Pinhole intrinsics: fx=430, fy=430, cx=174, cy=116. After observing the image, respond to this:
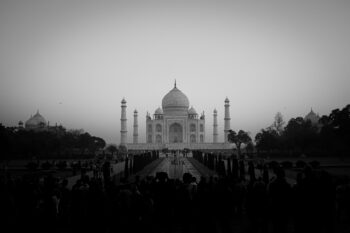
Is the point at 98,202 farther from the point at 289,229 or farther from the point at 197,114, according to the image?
the point at 197,114

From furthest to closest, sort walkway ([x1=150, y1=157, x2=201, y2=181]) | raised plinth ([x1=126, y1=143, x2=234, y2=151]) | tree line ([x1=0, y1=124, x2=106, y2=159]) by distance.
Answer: raised plinth ([x1=126, y1=143, x2=234, y2=151])
tree line ([x1=0, y1=124, x2=106, y2=159])
walkway ([x1=150, y1=157, x2=201, y2=181])

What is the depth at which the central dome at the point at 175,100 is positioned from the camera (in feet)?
209

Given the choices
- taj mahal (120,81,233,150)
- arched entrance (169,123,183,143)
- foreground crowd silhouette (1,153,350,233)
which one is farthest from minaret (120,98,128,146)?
foreground crowd silhouette (1,153,350,233)

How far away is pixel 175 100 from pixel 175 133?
16.2 feet

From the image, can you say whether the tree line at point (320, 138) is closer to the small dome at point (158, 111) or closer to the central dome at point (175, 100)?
the central dome at point (175, 100)

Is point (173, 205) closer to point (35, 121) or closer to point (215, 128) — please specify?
point (215, 128)

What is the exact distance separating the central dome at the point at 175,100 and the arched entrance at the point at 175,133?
2.82 meters

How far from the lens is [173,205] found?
7.20 meters

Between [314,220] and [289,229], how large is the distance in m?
2.02

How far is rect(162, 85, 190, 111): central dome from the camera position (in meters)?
63.6

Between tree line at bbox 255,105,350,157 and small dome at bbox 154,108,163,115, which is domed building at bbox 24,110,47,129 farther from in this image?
tree line at bbox 255,105,350,157

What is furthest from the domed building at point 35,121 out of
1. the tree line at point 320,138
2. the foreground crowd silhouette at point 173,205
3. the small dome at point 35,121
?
the foreground crowd silhouette at point 173,205

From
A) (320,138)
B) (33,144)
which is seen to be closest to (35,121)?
(33,144)

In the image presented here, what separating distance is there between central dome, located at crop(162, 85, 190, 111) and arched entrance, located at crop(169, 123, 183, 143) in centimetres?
282
